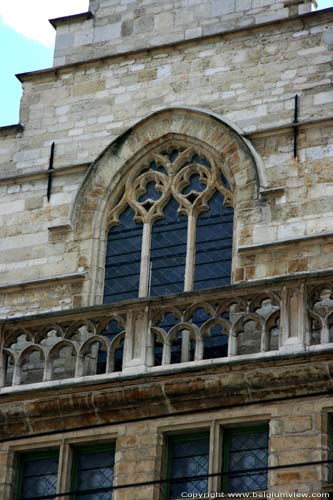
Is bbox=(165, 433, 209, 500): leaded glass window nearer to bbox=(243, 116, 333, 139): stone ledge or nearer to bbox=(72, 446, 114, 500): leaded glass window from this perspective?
bbox=(72, 446, 114, 500): leaded glass window

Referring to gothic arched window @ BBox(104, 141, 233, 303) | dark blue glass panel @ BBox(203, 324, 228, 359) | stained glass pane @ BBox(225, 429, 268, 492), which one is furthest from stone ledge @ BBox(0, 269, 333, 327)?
stained glass pane @ BBox(225, 429, 268, 492)

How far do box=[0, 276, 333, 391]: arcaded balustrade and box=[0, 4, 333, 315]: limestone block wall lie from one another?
2.98ft

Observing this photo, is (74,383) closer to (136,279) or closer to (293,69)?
(136,279)

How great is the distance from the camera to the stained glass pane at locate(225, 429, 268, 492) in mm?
22016

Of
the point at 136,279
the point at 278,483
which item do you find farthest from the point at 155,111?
the point at 278,483

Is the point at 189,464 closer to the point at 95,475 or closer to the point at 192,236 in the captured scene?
the point at 95,475

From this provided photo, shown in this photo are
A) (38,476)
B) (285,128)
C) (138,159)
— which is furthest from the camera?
(138,159)

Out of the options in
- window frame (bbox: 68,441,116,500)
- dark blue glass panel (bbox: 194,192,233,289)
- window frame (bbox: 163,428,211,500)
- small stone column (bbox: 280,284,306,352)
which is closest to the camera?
small stone column (bbox: 280,284,306,352)

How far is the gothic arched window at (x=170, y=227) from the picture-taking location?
2488 cm

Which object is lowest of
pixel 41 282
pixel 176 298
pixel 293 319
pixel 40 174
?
pixel 293 319

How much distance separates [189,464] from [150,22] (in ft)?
22.5

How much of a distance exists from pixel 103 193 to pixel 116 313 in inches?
108

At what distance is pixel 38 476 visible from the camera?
23.2 metres

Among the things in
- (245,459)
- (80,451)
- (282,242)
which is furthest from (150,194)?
(245,459)
